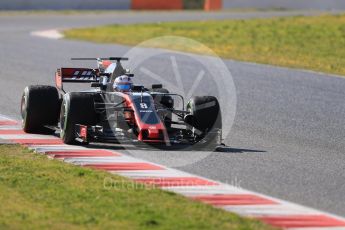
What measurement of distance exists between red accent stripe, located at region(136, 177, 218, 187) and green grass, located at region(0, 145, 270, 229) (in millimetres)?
266

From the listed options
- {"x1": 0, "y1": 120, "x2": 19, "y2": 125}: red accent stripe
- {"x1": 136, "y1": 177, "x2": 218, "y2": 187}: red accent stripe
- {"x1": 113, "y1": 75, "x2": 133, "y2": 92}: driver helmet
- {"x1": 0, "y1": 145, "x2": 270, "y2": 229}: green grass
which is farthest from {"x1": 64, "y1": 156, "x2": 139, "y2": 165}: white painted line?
{"x1": 0, "y1": 120, "x2": 19, "y2": 125}: red accent stripe

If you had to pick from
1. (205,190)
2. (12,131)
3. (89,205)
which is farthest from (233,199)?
(12,131)

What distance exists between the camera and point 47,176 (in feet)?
33.9

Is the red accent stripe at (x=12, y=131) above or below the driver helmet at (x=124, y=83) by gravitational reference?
below

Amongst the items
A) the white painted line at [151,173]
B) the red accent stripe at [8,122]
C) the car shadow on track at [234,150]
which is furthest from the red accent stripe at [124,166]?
the red accent stripe at [8,122]

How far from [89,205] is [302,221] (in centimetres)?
187

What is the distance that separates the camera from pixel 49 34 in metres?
36.7

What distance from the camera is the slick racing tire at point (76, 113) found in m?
12.3

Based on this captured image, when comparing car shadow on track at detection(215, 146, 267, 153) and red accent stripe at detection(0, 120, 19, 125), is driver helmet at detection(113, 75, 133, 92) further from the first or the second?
red accent stripe at detection(0, 120, 19, 125)

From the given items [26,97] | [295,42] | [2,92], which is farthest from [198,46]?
[26,97]

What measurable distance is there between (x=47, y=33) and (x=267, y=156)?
25.9 m

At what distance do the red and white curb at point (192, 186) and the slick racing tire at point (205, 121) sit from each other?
47.4 inches

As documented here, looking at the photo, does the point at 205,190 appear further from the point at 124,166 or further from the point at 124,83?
the point at 124,83

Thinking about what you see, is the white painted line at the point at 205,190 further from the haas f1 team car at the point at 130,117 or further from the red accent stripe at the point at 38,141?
the red accent stripe at the point at 38,141
